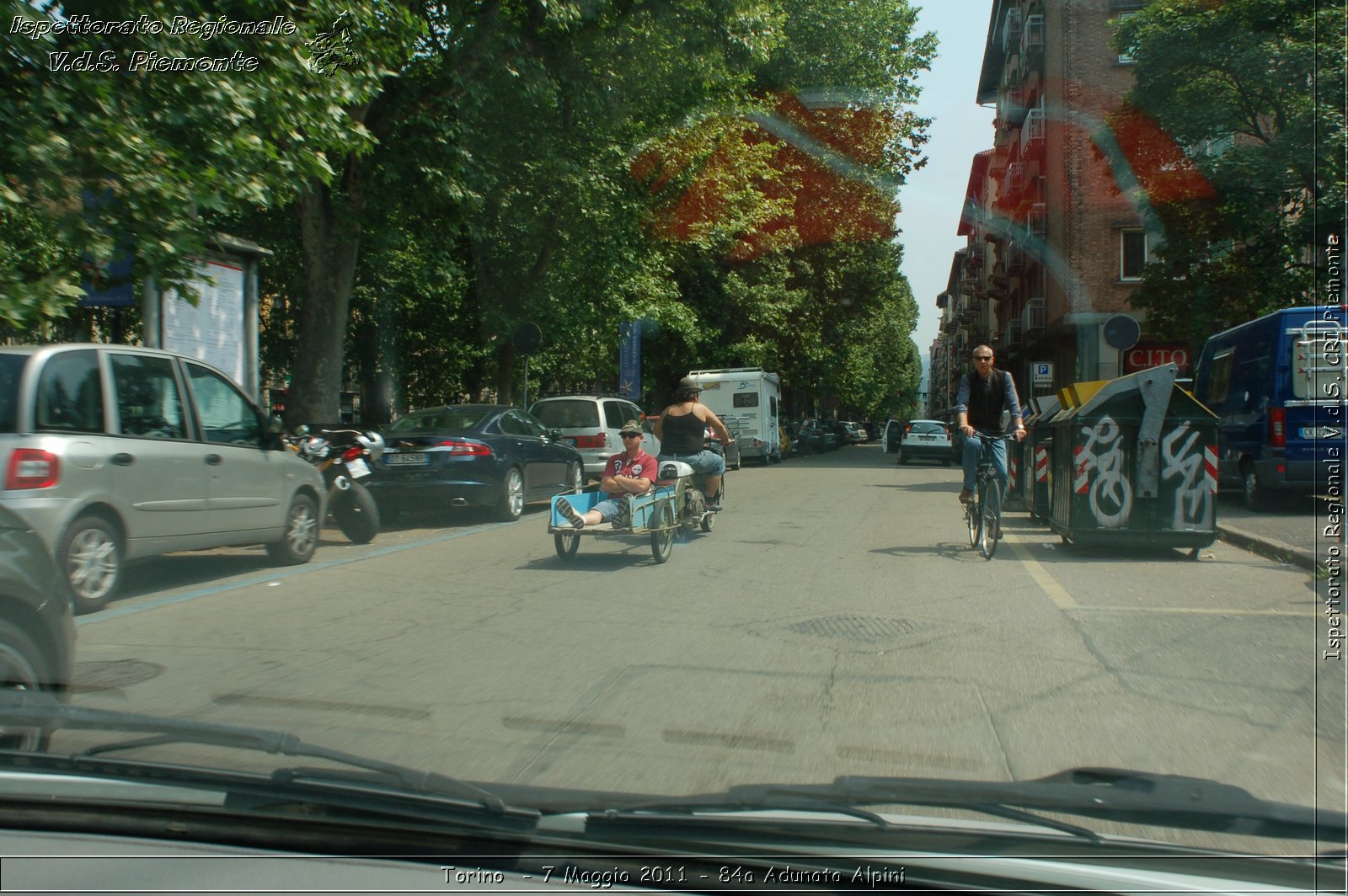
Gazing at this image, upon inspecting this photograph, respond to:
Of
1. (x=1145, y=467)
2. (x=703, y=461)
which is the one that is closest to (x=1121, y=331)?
(x=1145, y=467)

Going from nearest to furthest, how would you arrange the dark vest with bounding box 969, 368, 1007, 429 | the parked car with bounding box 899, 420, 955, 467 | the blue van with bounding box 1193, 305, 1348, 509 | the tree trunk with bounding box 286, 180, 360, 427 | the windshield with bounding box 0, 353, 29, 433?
the windshield with bounding box 0, 353, 29, 433 → the dark vest with bounding box 969, 368, 1007, 429 → the blue van with bounding box 1193, 305, 1348, 509 → the tree trunk with bounding box 286, 180, 360, 427 → the parked car with bounding box 899, 420, 955, 467

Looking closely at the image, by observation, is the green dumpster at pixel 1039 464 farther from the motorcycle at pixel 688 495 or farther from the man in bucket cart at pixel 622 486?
the man in bucket cart at pixel 622 486

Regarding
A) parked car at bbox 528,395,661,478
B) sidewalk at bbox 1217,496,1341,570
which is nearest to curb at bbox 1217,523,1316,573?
sidewalk at bbox 1217,496,1341,570

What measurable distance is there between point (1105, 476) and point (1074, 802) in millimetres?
8324

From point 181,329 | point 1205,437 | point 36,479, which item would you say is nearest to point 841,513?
point 1205,437

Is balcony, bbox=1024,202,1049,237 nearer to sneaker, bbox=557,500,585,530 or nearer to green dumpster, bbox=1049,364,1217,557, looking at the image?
green dumpster, bbox=1049,364,1217,557

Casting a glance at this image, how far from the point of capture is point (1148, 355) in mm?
33125

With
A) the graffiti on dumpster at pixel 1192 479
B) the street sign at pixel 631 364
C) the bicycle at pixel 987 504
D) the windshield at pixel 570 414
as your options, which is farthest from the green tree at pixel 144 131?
the street sign at pixel 631 364

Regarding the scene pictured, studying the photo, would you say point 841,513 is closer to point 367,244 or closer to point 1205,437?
point 1205,437

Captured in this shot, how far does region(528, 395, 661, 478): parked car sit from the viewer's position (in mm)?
19875

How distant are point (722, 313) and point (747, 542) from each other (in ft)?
82.9

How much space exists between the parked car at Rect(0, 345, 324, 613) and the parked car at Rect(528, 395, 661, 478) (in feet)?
32.8

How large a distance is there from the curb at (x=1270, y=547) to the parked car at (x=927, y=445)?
77.2 ft

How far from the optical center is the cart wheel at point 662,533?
10031 mm
